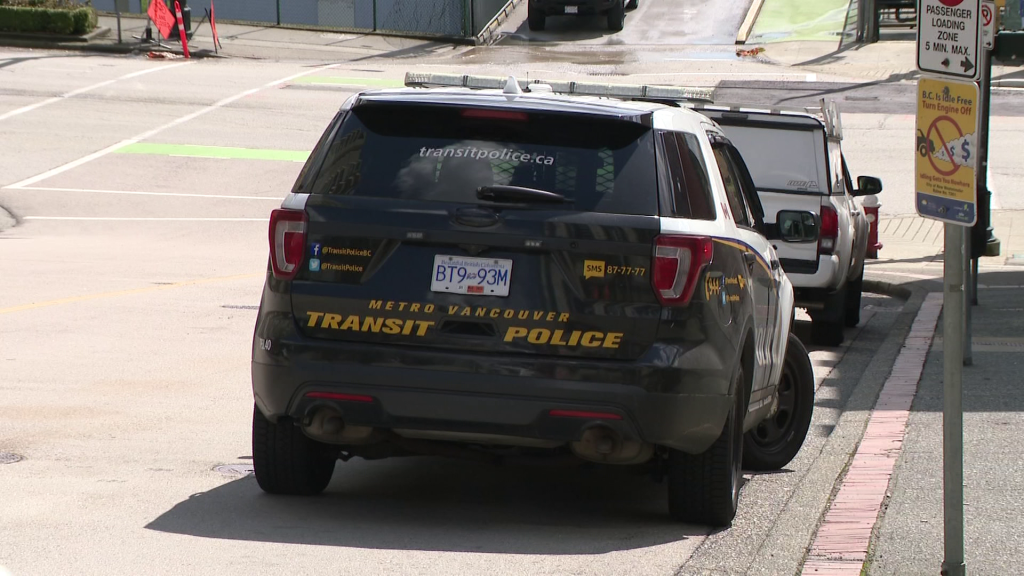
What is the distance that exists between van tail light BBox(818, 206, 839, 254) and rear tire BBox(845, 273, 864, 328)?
1198mm

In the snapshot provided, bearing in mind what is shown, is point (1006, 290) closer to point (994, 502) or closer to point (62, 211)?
point (994, 502)

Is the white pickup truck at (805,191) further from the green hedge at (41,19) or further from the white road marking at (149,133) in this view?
the green hedge at (41,19)

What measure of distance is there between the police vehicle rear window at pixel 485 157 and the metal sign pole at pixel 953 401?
50.6 inches

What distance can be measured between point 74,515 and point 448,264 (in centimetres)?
189

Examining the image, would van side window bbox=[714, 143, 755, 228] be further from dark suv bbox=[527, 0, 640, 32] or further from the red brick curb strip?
dark suv bbox=[527, 0, 640, 32]

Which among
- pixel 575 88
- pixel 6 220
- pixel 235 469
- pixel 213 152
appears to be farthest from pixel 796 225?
pixel 213 152

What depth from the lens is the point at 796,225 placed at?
26.4 feet

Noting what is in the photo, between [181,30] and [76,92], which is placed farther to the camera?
[181,30]

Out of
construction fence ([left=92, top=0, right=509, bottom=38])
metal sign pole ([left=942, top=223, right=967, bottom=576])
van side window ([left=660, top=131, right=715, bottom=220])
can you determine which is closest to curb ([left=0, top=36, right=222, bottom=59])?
construction fence ([left=92, top=0, right=509, bottom=38])

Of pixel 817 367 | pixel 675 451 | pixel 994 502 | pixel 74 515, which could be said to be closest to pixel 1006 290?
pixel 817 367

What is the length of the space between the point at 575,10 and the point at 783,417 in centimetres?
3347

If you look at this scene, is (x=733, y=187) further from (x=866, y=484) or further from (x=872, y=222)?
(x=872, y=222)

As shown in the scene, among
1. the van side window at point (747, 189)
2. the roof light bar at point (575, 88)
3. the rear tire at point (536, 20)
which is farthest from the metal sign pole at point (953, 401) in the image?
the rear tire at point (536, 20)

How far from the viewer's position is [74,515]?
20.6ft
